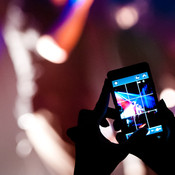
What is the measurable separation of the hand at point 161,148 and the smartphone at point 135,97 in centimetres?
3

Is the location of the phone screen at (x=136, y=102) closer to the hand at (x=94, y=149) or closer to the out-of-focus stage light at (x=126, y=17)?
the hand at (x=94, y=149)

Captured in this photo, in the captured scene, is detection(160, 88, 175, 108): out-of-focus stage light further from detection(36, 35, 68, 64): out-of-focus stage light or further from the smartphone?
detection(36, 35, 68, 64): out-of-focus stage light

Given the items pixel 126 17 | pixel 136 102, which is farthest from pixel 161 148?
Answer: pixel 126 17

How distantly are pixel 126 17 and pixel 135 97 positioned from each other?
29cm

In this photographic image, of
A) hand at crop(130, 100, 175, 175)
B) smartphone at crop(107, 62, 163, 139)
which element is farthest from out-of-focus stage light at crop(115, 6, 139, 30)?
hand at crop(130, 100, 175, 175)

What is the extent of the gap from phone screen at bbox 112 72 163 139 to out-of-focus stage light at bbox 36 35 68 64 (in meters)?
0.23

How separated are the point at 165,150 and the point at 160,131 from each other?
0.25ft

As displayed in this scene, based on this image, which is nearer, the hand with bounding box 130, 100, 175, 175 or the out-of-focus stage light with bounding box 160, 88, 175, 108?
the hand with bounding box 130, 100, 175, 175

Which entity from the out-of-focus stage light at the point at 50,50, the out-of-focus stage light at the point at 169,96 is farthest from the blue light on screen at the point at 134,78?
the out-of-focus stage light at the point at 50,50

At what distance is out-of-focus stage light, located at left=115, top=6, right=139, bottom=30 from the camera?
915 millimetres

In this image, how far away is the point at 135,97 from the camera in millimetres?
793

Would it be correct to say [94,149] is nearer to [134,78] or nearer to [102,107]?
[102,107]

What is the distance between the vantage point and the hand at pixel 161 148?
27.4 inches

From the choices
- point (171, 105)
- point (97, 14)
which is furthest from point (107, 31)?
point (171, 105)
